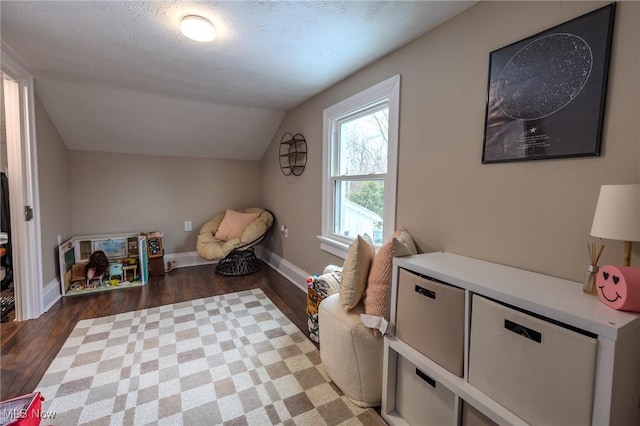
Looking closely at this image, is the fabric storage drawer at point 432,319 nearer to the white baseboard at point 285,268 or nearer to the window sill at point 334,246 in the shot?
the window sill at point 334,246

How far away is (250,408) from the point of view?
1456mm

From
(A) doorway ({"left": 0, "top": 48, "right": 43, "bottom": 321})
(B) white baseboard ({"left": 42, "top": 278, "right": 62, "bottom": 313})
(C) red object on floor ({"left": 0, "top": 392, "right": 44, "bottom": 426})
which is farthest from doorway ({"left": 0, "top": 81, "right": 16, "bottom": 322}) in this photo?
(C) red object on floor ({"left": 0, "top": 392, "right": 44, "bottom": 426})

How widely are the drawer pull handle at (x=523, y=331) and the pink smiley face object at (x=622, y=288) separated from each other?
0.77ft

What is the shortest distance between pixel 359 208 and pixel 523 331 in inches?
64.9

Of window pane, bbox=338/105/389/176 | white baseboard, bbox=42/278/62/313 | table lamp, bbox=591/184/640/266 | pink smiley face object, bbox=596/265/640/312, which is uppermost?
window pane, bbox=338/105/389/176

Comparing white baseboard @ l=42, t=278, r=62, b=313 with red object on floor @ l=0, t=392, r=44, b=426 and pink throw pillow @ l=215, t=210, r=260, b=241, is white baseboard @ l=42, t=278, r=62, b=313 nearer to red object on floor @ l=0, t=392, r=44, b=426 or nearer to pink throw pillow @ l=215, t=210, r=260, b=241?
pink throw pillow @ l=215, t=210, r=260, b=241

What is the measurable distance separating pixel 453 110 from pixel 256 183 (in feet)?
11.4

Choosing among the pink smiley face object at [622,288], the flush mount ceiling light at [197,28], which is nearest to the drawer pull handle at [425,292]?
the pink smiley face object at [622,288]

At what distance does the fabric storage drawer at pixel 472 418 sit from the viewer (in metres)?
1.02

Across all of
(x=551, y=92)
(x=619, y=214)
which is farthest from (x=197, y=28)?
(x=619, y=214)

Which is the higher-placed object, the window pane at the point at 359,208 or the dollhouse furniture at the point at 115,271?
the window pane at the point at 359,208

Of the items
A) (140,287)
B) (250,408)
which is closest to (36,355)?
(140,287)

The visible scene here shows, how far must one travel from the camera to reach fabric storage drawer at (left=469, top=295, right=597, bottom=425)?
77 centimetres

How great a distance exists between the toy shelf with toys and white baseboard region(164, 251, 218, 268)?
482 millimetres
